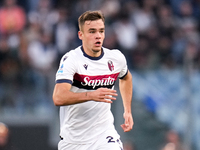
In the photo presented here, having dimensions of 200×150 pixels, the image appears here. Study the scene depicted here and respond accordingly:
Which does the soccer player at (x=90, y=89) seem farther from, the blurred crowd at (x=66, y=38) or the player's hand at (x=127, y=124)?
the blurred crowd at (x=66, y=38)

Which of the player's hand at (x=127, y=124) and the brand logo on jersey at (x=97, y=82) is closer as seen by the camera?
the brand logo on jersey at (x=97, y=82)

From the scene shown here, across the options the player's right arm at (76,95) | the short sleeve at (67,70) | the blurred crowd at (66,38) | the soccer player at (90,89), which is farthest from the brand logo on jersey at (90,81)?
the blurred crowd at (66,38)

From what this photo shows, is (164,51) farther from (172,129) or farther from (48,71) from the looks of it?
A: (48,71)

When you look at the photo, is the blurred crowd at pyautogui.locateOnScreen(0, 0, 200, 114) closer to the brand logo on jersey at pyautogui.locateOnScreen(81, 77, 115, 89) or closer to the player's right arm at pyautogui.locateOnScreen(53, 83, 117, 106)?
the brand logo on jersey at pyautogui.locateOnScreen(81, 77, 115, 89)

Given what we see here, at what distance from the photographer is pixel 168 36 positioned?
12.3 meters

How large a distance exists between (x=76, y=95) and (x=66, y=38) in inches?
274

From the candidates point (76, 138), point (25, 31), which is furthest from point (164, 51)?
point (76, 138)

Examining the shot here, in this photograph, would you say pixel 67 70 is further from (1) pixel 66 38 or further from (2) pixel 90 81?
(1) pixel 66 38

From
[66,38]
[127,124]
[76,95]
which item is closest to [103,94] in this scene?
[76,95]

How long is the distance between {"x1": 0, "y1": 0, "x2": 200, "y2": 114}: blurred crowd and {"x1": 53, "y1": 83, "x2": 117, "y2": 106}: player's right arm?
17.0ft

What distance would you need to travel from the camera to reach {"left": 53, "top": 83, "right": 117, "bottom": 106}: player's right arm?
16.9 ft

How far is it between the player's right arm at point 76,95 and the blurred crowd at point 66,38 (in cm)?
519

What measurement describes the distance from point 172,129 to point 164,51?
2.00 meters

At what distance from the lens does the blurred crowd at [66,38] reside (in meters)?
10.9
